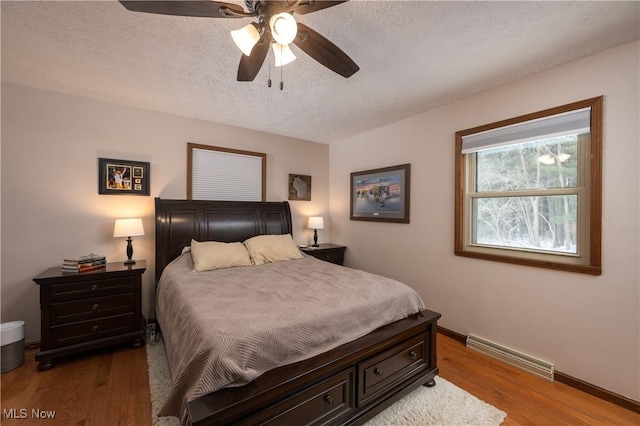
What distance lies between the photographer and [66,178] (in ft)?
8.96

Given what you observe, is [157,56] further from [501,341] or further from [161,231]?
[501,341]

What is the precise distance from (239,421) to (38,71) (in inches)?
126

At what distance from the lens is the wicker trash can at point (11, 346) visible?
2.20 metres

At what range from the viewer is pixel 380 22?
1.70 m

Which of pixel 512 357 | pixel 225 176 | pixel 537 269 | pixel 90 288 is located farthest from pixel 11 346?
pixel 537 269

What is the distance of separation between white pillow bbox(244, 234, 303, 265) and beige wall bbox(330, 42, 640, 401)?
1323mm

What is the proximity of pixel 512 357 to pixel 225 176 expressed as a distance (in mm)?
3725

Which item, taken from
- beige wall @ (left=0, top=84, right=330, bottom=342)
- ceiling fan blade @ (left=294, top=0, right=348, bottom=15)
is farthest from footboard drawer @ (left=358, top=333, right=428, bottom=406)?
beige wall @ (left=0, top=84, right=330, bottom=342)

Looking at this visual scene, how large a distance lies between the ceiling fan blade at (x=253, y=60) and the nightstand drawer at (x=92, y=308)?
2340 mm

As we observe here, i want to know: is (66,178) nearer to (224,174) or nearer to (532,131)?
(224,174)

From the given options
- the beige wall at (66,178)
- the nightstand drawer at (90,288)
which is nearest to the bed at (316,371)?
the nightstand drawer at (90,288)

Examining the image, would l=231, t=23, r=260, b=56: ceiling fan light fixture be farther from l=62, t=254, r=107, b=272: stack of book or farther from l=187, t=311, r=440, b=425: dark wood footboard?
l=62, t=254, r=107, b=272: stack of book

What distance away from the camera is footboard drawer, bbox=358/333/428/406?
1.71 meters

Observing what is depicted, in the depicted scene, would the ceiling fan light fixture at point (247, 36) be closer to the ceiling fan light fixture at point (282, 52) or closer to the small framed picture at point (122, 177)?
the ceiling fan light fixture at point (282, 52)
